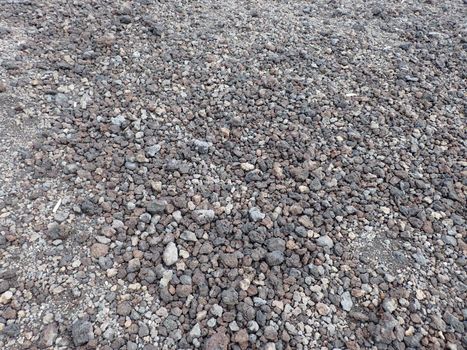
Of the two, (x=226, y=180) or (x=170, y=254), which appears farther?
(x=226, y=180)

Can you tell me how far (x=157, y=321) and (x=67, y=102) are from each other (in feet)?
11.6

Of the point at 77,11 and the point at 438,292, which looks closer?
the point at 438,292

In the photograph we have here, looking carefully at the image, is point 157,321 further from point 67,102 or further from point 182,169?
point 67,102

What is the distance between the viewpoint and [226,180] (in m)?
5.09

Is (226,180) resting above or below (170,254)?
above

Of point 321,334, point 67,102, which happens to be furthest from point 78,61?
point 321,334

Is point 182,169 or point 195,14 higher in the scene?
point 195,14

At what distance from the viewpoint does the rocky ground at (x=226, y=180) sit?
3.89 m

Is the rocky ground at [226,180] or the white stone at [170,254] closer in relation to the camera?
the rocky ground at [226,180]

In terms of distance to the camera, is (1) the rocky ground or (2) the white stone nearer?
(1) the rocky ground

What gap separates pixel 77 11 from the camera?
7.51 m

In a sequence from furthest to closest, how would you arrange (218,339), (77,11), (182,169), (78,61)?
(77,11)
(78,61)
(182,169)
(218,339)

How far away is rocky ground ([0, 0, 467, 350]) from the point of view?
3.89 m

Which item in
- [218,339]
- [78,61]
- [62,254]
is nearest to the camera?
[218,339]
